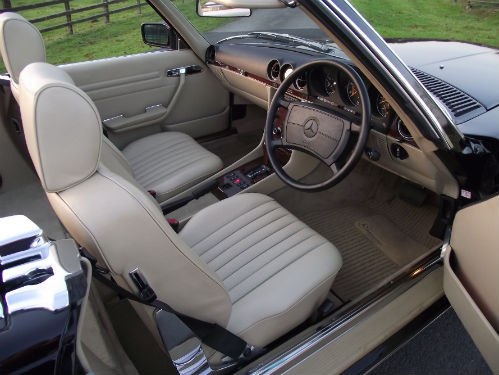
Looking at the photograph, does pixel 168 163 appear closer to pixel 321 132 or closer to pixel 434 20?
pixel 321 132

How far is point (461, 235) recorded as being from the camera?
4.44 ft

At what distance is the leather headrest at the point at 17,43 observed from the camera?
158 centimetres

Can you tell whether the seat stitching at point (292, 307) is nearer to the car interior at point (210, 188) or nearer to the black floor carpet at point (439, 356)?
the car interior at point (210, 188)

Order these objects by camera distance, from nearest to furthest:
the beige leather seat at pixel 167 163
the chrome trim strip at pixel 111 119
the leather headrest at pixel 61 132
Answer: the leather headrest at pixel 61 132 < the beige leather seat at pixel 167 163 < the chrome trim strip at pixel 111 119

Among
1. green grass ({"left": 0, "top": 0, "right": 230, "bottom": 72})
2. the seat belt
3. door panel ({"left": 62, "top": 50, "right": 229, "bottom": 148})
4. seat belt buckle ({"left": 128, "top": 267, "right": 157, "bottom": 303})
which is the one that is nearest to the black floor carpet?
the seat belt

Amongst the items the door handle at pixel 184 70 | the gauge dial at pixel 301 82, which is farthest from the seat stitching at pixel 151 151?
the gauge dial at pixel 301 82

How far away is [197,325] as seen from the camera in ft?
3.84

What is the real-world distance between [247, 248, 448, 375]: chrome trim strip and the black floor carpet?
297mm

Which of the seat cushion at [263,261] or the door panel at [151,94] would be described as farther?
the door panel at [151,94]

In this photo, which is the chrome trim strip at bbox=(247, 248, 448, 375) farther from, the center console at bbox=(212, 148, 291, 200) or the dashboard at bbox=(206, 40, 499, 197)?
the center console at bbox=(212, 148, 291, 200)

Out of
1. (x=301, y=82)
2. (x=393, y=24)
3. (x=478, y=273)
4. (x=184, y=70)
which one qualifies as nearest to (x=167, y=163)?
(x=184, y=70)

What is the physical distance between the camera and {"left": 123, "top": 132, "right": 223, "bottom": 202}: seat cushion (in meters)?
2.31

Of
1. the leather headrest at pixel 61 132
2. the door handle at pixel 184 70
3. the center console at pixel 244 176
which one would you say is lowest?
the center console at pixel 244 176

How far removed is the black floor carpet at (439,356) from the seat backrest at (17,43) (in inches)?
76.5
